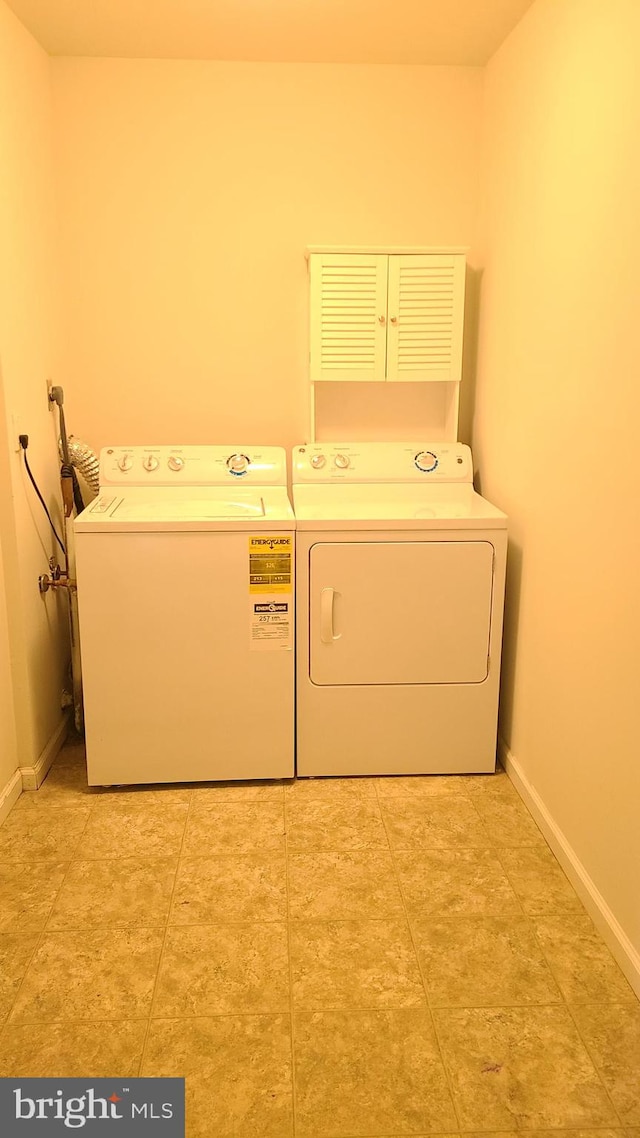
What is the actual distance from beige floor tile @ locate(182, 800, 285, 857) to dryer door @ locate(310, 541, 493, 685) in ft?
1.54

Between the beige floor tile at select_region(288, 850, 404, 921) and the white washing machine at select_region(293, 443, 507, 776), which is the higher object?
the white washing machine at select_region(293, 443, 507, 776)

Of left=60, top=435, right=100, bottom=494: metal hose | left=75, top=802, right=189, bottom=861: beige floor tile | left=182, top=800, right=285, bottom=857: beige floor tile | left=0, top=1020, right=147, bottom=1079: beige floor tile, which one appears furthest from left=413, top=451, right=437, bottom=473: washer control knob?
left=0, top=1020, right=147, bottom=1079: beige floor tile

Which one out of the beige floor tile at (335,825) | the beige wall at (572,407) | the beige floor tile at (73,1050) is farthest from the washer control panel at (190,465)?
the beige floor tile at (73,1050)

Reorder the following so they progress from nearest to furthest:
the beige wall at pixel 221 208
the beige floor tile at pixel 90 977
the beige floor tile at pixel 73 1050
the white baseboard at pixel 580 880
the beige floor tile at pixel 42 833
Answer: the beige floor tile at pixel 73 1050 < the beige floor tile at pixel 90 977 < the white baseboard at pixel 580 880 < the beige floor tile at pixel 42 833 < the beige wall at pixel 221 208

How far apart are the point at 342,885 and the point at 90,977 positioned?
68 cm

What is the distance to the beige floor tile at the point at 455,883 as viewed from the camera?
2119 millimetres

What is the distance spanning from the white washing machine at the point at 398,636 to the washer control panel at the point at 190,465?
22cm

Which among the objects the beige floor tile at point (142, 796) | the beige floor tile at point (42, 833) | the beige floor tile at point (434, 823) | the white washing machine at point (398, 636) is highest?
the white washing machine at point (398, 636)

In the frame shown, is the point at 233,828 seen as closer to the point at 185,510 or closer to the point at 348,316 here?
the point at 185,510

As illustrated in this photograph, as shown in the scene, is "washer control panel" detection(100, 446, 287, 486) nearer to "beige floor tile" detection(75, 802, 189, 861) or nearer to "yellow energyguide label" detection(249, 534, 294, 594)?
"yellow energyguide label" detection(249, 534, 294, 594)

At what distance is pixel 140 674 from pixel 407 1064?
141 centimetres

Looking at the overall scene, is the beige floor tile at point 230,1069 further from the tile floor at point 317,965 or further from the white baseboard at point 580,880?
the white baseboard at point 580,880

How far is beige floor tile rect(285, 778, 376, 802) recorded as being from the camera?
268cm

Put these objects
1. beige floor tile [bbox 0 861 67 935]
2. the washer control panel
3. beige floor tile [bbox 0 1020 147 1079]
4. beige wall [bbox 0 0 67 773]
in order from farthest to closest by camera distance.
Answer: the washer control panel, beige wall [bbox 0 0 67 773], beige floor tile [bbox 0 861 67 935], beige floor tile [bbox 0 1020 147 1079]
